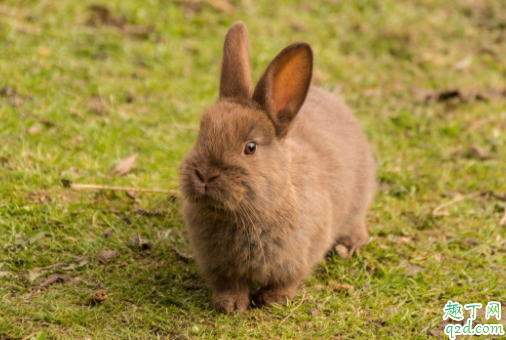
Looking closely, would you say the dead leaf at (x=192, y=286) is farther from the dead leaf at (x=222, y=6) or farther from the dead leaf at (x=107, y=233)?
the dead leaf at (x=222, y=6)

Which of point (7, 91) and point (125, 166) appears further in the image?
point (7, 91)

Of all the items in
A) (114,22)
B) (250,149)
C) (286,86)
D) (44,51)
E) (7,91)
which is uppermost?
(286,86)

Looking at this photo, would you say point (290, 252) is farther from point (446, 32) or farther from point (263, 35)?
point (446, 32)

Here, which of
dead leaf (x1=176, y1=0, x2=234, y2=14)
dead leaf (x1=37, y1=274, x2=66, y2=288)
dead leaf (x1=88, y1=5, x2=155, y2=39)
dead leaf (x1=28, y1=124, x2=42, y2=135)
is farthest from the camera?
dead leaf (x1=176, y1=0, x2=234, y2=14)

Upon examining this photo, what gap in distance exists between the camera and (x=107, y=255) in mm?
4383

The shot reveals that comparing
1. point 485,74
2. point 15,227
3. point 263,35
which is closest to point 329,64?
point 263,35

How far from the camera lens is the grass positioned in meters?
4.00

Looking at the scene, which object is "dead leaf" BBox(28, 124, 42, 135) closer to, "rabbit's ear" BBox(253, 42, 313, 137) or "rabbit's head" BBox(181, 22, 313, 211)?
"rabbit's head" BBox(181, 22, 313, 211)

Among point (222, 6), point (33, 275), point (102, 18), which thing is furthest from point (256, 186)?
point (222, 6)

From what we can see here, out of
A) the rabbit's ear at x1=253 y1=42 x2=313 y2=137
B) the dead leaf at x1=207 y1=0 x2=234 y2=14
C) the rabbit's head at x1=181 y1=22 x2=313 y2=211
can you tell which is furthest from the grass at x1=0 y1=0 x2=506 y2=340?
the rabbit's ear at x1=253 y1=42 x2=313 y2=137

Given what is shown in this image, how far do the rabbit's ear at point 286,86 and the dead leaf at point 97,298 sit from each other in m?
1.45

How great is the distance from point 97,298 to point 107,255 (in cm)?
51

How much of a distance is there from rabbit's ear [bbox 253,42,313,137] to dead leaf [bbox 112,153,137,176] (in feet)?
5.87

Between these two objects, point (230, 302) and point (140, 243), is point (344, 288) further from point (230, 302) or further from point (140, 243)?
point (140, 243)
